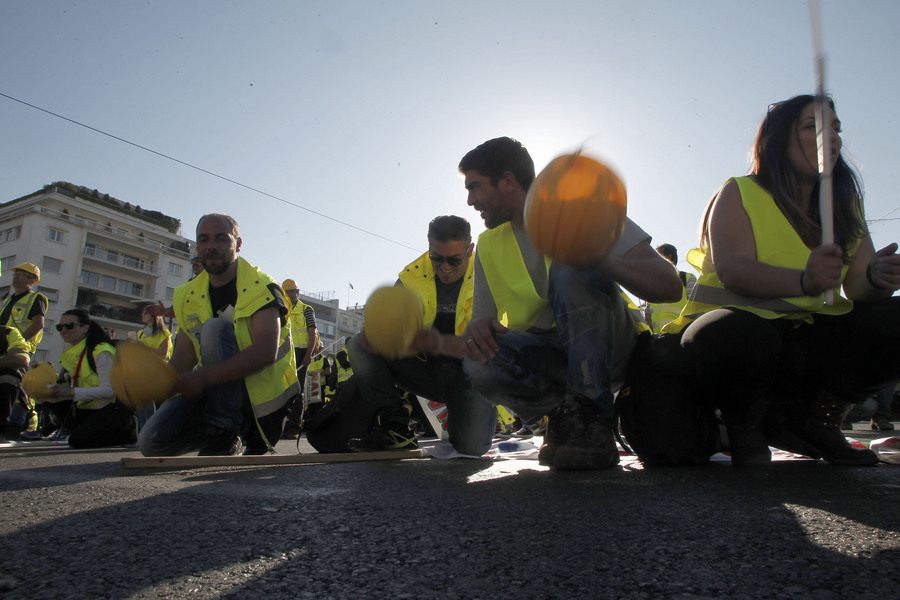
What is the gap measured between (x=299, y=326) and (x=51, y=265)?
43070 mm

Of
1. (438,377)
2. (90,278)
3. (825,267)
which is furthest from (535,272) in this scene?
(90,278)

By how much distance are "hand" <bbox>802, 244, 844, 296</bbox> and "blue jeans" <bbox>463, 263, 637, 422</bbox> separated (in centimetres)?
57

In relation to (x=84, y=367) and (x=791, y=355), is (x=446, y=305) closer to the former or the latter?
(x=791, y=355)

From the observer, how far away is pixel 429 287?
3.11 meters

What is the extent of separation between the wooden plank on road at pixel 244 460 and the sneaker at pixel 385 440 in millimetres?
111

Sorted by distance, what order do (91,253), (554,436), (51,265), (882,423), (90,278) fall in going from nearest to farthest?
(554,436)
(882,423)
(51,265)
(91,253)
(90,278)

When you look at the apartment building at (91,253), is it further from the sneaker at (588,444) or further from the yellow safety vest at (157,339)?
the sneaker at (588,444)

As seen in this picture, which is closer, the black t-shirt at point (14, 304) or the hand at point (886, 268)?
the hand at point (886, 268)

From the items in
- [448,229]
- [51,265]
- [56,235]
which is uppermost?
[56,235]

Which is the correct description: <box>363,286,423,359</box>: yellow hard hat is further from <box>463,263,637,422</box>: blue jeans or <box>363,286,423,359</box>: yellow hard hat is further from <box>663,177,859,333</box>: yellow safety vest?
<box>663,177,859,333</box>: yellow safety vest

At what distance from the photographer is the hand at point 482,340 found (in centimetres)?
199

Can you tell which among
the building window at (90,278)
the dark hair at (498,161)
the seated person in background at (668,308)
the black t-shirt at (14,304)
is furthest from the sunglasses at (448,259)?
the building window at (90,278)

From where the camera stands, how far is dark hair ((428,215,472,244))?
3023 millimetres

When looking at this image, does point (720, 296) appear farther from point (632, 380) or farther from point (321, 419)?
point (321, 419)
